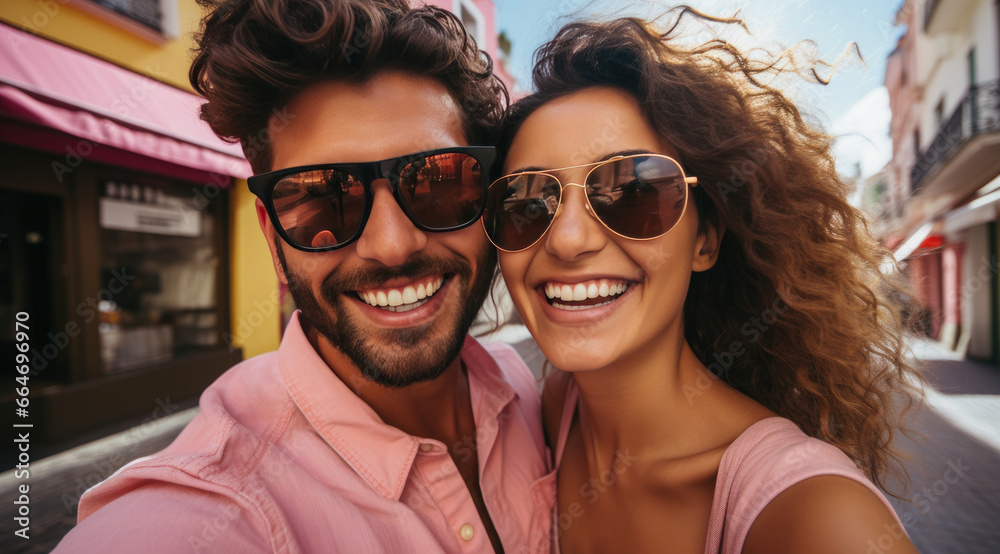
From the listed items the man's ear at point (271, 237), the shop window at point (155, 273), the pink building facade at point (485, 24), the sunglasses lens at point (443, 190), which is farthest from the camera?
the pink building facade at point (485, 24)

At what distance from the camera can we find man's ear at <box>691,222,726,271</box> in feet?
5.33

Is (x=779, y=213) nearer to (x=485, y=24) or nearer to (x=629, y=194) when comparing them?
(x=629, y=194)

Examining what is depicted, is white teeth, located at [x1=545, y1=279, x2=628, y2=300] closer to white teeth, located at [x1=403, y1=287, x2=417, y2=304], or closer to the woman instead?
the woman

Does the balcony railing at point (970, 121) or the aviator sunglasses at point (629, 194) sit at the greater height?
the balcony railing at point (970, 121)

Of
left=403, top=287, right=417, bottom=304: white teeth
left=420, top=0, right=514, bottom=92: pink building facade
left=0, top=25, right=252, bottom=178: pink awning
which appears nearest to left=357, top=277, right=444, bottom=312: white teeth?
left=403, top=287, right=417, bottom=304: white teeth

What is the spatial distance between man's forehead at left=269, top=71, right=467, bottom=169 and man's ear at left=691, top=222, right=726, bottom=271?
0.98 m

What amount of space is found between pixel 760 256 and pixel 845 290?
334 millimetres

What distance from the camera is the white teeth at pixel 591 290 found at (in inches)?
56.3

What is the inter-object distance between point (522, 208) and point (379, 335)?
0.67m

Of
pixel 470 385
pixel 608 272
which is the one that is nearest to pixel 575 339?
pixel 608 272

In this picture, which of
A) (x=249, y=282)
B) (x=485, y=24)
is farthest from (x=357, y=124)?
(x=485, y=24)

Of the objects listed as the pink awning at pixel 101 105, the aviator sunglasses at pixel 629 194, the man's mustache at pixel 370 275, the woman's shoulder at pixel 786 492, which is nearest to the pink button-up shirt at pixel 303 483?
the man's mustache at pixel 370 275

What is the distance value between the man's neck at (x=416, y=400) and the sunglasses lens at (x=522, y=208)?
1.84 feet

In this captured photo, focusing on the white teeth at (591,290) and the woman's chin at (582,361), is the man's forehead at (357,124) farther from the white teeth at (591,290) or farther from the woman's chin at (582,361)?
the woman's chin at (582,361)
